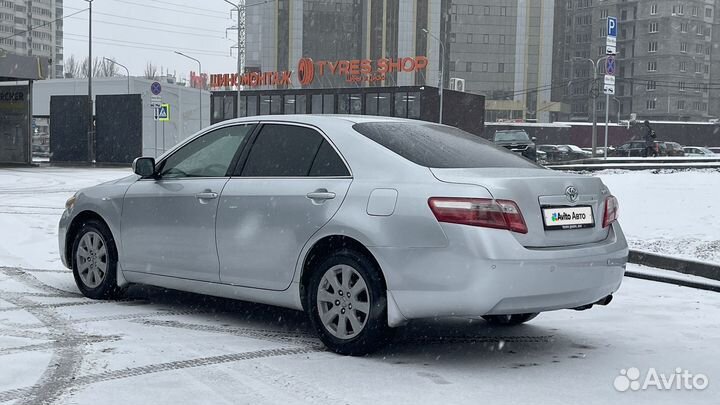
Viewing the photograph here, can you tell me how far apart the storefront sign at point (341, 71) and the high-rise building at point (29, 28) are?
8676cm

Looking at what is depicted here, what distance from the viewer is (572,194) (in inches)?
209

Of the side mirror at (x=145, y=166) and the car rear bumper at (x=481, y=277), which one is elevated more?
the side mirror at (x=145, y=166)

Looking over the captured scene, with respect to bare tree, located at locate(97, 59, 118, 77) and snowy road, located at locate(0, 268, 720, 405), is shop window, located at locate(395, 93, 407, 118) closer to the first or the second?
snowy road, located at locate(0, 268, 720, 405)

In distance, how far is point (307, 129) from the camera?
599 centimetres

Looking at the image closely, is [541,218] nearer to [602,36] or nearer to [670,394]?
[670,394]

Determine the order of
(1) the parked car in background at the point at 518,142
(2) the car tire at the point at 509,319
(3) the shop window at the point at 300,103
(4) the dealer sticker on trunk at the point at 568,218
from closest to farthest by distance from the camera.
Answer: (4) the dealer sticker on trunk at the point at 568,218 → (2) the car tire at the point at 509,319 → (1) the parked car in background at the point at 518,142 → (3) the shop window at the point at 300,103

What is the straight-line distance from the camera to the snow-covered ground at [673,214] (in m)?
10.1

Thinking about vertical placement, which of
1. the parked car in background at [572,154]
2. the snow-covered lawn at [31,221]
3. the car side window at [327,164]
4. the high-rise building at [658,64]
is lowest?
the snow-covered lawn at [31,221]

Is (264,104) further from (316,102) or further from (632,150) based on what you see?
(632,150)

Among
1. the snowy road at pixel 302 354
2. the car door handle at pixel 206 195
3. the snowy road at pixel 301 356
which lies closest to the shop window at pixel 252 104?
the snowy road at pixel 302 354

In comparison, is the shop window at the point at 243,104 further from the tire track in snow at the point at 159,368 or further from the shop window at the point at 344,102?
the tire track in snow at the point at 159,368

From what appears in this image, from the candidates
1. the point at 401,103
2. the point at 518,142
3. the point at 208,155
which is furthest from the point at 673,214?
the point at 401,103

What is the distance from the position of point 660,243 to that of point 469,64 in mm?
106854

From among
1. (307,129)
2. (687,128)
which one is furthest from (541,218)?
(687,128)
